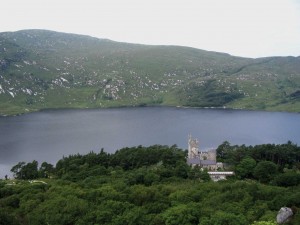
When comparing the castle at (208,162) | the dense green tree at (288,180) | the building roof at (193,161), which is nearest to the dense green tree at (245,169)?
the castle at (208,162)

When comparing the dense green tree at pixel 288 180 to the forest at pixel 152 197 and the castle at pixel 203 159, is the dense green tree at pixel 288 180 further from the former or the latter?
the castle at pixel 203 159

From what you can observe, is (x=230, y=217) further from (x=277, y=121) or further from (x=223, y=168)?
(x=277, y=121)

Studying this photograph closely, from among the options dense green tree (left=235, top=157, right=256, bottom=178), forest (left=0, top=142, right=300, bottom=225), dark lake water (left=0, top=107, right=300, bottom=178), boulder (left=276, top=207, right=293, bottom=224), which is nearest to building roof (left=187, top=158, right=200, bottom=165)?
forest (left=0, top=142, right=300, bottom=225)

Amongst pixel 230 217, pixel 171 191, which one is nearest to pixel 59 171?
pixel 171 191

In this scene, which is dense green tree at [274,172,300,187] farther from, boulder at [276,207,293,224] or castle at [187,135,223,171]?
boulder at [276,207,293,224]

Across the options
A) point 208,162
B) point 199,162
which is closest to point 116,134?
point 199,162
